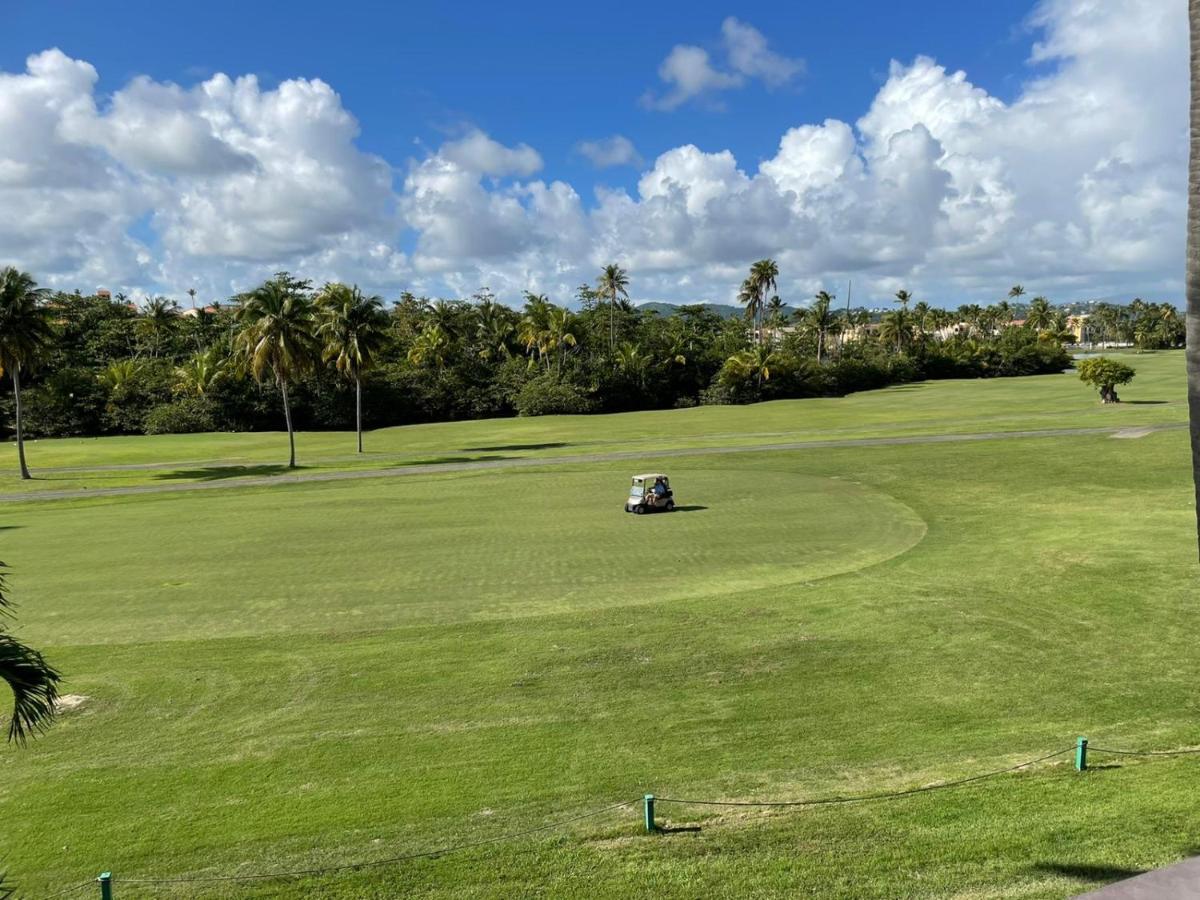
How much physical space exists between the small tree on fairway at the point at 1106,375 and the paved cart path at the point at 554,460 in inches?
823

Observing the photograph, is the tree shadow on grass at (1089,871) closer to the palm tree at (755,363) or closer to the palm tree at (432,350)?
the palm tree at (755,363)

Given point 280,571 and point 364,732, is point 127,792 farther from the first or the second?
point 280,571

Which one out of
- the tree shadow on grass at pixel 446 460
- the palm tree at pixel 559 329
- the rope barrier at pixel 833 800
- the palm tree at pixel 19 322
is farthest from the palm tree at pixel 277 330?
the rope barrier at pixel 833 800

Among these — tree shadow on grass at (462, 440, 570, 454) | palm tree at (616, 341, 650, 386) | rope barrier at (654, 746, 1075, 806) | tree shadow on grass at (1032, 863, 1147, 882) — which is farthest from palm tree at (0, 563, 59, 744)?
palm tree at (616, 341, 650, 386)

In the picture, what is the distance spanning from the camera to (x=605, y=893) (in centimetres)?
842

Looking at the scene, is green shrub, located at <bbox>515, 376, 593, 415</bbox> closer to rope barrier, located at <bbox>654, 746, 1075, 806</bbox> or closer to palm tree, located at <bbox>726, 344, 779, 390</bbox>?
palm tree, located at <bbox>726, 344, 779, 390</bbox>

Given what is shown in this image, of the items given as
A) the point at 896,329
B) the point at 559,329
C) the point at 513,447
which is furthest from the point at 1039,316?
the point at 513,447

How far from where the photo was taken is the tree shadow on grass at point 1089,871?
7.80m

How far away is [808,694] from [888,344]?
5570 inches

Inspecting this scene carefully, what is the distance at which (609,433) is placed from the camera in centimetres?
7362

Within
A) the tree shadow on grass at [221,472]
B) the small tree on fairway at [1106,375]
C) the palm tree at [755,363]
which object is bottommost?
the tree shadow on grass at [221,472]

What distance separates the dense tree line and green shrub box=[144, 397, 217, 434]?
16cm

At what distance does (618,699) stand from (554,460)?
128 feet

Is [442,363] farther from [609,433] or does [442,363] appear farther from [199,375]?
[609,433]
